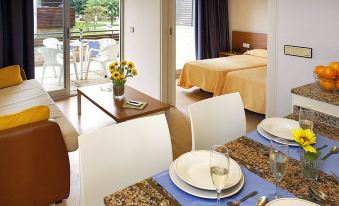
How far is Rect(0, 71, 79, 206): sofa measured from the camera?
2.07m

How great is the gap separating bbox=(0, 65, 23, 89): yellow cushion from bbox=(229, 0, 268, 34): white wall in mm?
4581

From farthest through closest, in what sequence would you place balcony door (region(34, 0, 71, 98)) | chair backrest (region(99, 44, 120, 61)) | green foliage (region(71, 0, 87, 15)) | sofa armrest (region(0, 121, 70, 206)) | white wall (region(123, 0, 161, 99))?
chair backrest (region(99, 44, 120, 61)) < green foliage (region(71, 0, 87, 15)) < balcony door (region(34, 0, 71, 98)) < white wall (region(123, 0, 161, 99)) < sofa armrest (region(0, 121, 70, 206))

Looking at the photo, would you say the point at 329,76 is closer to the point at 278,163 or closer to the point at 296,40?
the point at 296,40

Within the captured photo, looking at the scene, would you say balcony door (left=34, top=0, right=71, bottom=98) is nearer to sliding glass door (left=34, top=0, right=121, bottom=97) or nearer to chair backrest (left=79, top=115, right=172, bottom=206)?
sliding glass door (left=34, top=0, right=121, bottom=97)

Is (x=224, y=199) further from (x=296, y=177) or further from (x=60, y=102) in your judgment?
(x=60, y=102)

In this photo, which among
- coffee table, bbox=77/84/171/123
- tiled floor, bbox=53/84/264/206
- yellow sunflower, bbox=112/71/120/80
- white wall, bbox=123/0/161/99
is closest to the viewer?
coffee table, bbox=77/84/171/123

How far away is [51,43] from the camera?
506cm

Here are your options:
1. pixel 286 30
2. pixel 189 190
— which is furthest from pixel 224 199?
pixel 286 30

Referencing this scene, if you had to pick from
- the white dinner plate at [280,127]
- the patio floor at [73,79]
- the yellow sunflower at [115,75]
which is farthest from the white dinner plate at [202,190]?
the patio floor at [73,79]

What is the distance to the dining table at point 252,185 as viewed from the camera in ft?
3.40

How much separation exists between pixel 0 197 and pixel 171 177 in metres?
1.47

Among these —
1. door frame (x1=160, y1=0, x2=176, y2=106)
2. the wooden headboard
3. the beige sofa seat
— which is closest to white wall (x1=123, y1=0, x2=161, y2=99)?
door frame (x1=160, y1=0, x2=176, y2=106)

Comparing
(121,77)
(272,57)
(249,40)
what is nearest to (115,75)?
(121,77)

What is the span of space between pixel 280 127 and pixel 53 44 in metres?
4.34
